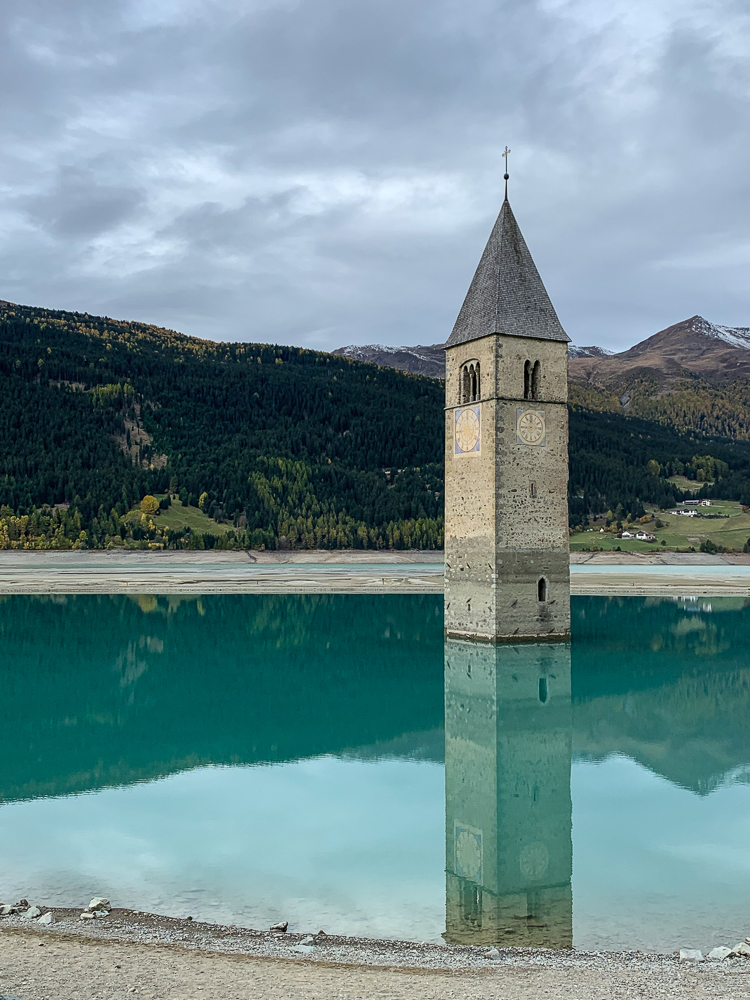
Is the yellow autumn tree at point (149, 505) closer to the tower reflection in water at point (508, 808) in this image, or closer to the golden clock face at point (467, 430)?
the golden clock face at point (467, 430)

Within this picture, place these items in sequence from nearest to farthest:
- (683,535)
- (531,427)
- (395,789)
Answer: (395,789) → (531,427) → (683,535)

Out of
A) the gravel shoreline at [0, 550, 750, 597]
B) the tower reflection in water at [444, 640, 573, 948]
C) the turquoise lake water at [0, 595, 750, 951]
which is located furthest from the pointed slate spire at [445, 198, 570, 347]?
the gravel shoreline at [0, 550, 750, 597]

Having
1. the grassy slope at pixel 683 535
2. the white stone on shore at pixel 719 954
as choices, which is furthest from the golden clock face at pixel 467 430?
the grassy slope at pixel 683 535

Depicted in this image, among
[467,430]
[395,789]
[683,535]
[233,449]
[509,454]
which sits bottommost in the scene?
[395,789]

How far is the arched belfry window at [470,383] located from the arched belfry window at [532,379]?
1.71 metres

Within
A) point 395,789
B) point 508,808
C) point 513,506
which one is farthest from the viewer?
point 513,506

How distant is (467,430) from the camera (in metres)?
35.1

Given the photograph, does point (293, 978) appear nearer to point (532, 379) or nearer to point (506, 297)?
point (532, 379)

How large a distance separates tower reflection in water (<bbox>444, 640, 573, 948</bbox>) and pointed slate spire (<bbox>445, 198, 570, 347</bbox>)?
12417 mm

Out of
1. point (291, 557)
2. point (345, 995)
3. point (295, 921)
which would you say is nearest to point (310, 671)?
point (295, 921)

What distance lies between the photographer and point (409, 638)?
1560 inches

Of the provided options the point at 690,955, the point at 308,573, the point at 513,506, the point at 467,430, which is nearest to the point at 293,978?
the point at 690,955

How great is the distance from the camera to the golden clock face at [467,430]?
34438mm

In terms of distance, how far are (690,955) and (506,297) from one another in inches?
1070
